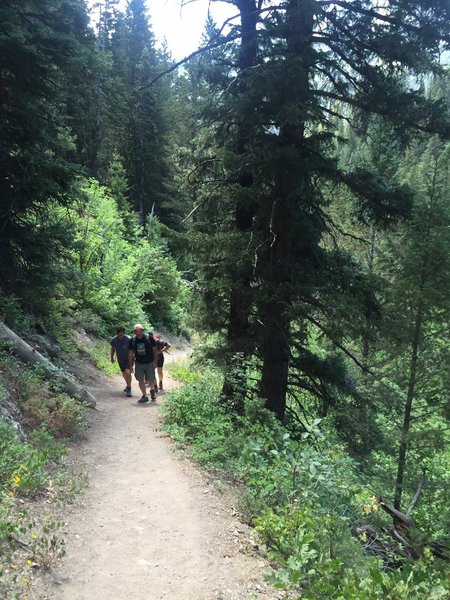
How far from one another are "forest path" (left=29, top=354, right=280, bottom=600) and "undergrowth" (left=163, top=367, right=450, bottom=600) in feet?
1.21

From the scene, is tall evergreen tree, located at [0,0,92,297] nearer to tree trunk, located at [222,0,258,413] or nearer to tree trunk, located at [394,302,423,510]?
tree trunk, located at [222,0,258,413]

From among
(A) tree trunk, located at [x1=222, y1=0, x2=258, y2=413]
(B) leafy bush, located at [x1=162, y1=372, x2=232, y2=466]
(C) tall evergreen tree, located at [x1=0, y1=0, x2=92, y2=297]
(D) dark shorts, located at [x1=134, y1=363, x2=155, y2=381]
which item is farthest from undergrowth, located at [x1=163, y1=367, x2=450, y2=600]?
(C) tall evergreen tree, located at [x1=0, y1=0, x2=92, y2=297]

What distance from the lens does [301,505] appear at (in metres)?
4.64

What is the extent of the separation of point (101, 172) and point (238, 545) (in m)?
37.3

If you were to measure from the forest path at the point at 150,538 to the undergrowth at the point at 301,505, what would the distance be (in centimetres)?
37

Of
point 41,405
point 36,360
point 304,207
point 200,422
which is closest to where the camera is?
point 41,405

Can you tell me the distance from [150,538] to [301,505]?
5.30 feet

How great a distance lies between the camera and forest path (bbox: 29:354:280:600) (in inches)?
154

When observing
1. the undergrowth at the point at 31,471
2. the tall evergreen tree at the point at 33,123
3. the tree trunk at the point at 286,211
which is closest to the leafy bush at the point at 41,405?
the undergrowth at the point at 31,471

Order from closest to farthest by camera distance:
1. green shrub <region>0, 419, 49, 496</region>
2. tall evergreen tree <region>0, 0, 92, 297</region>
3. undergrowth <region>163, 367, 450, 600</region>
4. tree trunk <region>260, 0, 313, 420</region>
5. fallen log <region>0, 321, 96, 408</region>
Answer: undergrowth <region>163, 367, 450, 600</region>, green shrub <region>0, 419, 49, 496</region>, tree trunk <region>260, 0, 313, 420</region>, fallen log <region>0, 321, 96, 408</region>, tall evergreen tree <region>0, 0, 92, 297</region>

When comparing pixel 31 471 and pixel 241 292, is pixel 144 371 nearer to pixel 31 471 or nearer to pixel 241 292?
pixel 241 292

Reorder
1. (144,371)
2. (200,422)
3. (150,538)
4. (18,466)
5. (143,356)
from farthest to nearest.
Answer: (144,371) < (143,356) < (200,422) < (18,466) < (150,538)

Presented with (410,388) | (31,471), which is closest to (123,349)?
(31,471)

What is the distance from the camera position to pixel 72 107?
3209 cm
